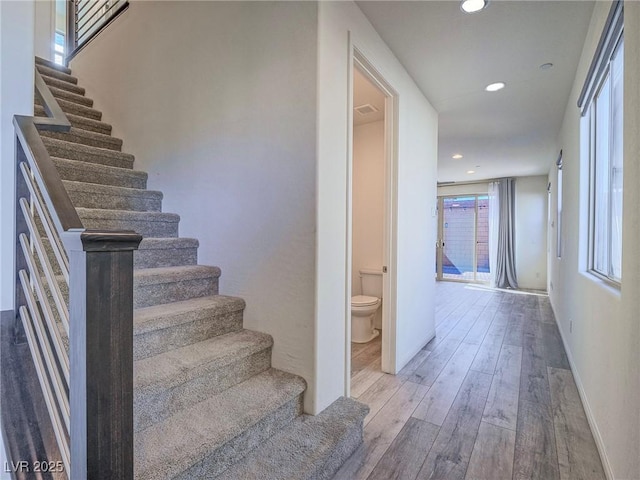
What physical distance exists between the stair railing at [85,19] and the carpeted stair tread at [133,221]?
7.80 ft

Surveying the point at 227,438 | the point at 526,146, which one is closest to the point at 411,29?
the point at 227,438

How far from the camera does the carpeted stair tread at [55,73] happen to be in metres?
3.48

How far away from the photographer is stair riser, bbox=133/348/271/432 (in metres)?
1.29

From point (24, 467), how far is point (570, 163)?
4.25 metres

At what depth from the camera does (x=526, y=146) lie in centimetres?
494

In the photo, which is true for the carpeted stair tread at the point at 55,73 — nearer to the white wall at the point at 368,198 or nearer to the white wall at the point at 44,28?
the white wall at the point at 44,28

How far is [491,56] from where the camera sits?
2521 millimetres

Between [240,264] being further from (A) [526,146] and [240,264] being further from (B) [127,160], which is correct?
(A) [526,146]

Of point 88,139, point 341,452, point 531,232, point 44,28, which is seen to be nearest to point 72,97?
point 88,139

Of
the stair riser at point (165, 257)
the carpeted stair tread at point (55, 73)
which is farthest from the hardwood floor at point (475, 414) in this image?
the carpeted stair tread at point (55, 73)

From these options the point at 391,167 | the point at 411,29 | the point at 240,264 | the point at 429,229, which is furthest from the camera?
the point at 429,229

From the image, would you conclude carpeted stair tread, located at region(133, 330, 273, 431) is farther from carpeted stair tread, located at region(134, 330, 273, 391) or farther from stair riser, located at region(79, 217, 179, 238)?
stair riser, located at region(79, 217, 179, 238)

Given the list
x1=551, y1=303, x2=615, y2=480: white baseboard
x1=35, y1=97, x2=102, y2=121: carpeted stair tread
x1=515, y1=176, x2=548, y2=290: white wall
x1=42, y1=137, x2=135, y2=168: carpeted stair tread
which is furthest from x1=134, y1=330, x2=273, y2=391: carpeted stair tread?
x1=515, y1=176, x2=548, y2=290: white wall

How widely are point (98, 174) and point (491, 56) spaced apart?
3125 mm
